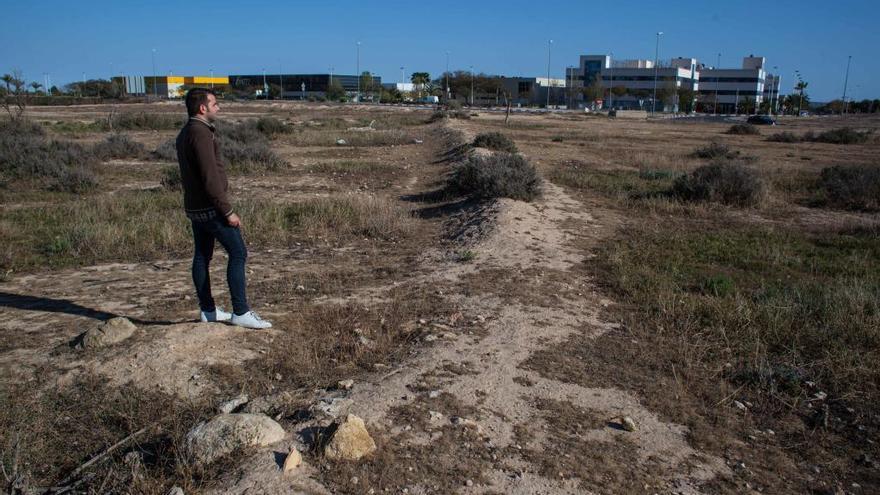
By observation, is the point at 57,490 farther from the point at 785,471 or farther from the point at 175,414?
the point at 785,471

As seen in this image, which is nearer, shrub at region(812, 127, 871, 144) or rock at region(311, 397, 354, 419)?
rock at region(311, 397, 354, 419)

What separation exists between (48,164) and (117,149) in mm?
5574

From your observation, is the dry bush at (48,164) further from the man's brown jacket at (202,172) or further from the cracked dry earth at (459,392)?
the man's brown jacket at (202,172)

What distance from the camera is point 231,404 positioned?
3877mm

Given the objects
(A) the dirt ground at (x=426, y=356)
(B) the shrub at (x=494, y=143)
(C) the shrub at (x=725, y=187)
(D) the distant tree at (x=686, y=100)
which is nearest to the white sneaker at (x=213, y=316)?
(A) the dirt ground at (x=426, y=356)

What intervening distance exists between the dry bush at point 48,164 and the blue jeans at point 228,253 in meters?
9.86

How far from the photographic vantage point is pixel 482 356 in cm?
485

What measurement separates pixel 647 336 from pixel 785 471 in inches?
77.8

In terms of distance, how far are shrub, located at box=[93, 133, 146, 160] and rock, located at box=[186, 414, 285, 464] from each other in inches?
699

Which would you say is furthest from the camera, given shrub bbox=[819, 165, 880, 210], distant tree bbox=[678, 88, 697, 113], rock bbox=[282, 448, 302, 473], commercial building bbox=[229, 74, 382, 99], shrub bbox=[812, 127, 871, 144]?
commercial building bbox=[229, 74, 382, 99]

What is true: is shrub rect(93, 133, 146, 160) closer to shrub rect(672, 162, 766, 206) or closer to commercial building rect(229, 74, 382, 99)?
shrub rect(672, 162, 766, 206)

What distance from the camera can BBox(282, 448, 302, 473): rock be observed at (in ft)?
10.3

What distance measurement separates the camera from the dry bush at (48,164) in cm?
1314

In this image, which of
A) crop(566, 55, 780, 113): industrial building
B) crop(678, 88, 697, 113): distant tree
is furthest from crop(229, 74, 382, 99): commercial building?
crop(678, 88, 697, 113): distant tree
